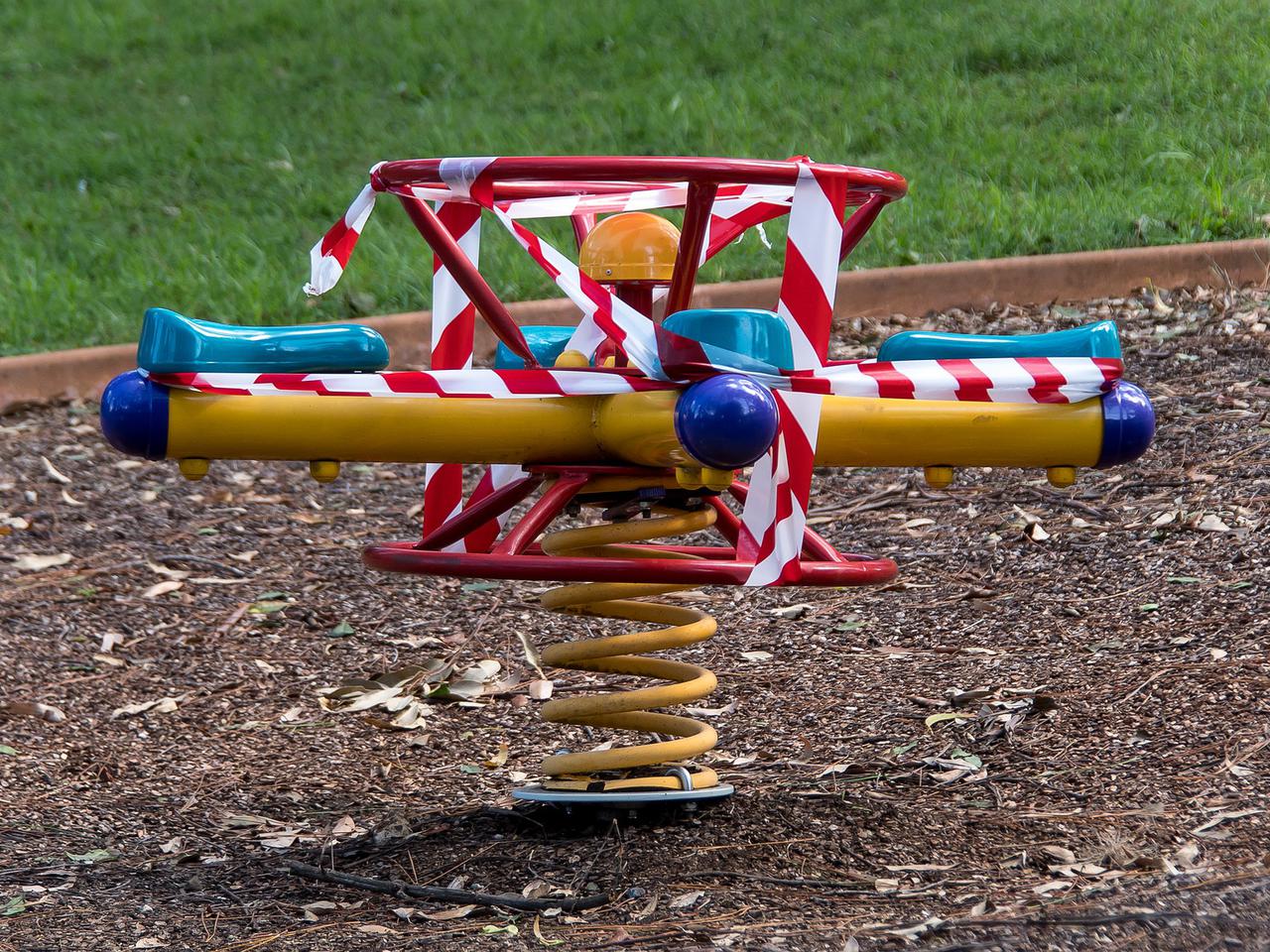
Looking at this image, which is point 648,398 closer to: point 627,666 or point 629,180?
point 629,180

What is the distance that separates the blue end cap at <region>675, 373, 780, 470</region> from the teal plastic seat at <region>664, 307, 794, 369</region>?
170mm

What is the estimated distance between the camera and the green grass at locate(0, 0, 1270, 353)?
6.38 metres

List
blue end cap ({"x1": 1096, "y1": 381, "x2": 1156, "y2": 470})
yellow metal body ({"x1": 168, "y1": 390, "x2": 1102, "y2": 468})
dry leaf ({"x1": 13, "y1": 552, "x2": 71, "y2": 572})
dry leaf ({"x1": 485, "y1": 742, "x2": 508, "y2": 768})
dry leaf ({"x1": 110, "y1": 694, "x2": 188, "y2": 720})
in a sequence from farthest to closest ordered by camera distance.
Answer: dry leaf ({"x1": 13, "y1": 552, "x2": 71, "y2": 572}) → dry leaf ({"x1": 110, "y1": 694, "x2": 188, "y2": 720}) → dry leaf ({"x1": 485, "y1": 742, "x2": 508, "y2": 768}) → blue end cap ({"x1": 1096, "y1": 381, "x2": 1156, "y2": 470}) → yellow metal body ({"x1": 168, "y1": 390, "x2": 1102, "y2": 468})

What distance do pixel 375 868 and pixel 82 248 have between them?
5340mm

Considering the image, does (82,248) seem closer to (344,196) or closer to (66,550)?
(344,196)

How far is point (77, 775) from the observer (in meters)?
3.53

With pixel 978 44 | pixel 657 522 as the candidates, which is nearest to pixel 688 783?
pixel 657 522

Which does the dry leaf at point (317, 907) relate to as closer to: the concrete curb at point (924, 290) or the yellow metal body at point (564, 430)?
the yellow metal body at point (564, 430)

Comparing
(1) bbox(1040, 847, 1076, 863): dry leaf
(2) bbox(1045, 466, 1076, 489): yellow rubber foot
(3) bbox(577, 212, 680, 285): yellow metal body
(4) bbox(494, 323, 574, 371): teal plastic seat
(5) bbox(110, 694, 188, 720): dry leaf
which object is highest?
(3) bbox(577, 212, 680, 285): yellow metal body

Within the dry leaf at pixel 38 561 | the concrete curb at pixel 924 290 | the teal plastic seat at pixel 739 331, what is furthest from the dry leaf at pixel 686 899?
the concrete curb at pixel 924 290

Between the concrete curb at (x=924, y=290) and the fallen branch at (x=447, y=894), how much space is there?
3.12 meters

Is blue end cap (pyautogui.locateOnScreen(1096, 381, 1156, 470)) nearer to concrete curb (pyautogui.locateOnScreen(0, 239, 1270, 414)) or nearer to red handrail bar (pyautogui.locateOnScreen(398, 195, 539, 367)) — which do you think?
red handrail bar (pyautogui.locateOnScreen(398, 195, 539, 367))

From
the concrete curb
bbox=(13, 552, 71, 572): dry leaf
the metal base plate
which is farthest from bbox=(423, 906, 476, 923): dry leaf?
the concrete curb

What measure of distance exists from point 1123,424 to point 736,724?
139cm
